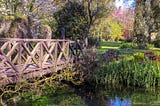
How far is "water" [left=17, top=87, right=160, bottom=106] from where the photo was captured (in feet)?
34.3

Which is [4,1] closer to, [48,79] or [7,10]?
[7,10]

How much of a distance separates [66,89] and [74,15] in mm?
13102

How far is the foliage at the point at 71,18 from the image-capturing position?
24531 millimetres

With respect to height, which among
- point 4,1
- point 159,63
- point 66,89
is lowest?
point 66,89

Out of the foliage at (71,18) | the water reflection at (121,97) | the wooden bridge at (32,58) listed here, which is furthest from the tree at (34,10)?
the water reflection at (121,97)

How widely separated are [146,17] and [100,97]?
15.6 metres

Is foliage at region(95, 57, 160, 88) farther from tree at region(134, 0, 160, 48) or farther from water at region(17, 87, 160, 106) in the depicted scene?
tree at region(134, 0, 160, 48)

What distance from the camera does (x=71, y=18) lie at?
967 inches

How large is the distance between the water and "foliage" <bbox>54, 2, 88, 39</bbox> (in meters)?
12.2

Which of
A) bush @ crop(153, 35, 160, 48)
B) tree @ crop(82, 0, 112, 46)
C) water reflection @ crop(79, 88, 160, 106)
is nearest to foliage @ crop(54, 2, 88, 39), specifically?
tree @ crop(82, 0, 112, 46)

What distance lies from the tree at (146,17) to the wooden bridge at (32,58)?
488 inches

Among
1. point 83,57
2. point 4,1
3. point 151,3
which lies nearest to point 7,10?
point 4,1

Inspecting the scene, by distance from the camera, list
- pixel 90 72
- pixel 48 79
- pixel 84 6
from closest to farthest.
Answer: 1. pixel 48 79
2. pixel 90 72
3. pixel 84 6

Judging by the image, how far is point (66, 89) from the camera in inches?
485
